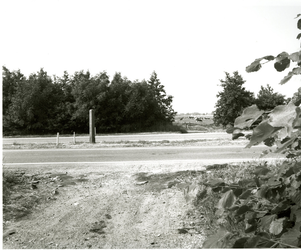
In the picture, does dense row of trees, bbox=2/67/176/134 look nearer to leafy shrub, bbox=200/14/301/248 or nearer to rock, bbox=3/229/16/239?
rock, bbox=3/229/16/239

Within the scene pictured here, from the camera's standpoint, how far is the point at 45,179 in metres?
4.81

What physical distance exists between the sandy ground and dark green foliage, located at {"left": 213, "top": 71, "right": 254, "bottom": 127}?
10989 millimetres

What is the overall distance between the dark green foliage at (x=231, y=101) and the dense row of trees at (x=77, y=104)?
702 centimetres

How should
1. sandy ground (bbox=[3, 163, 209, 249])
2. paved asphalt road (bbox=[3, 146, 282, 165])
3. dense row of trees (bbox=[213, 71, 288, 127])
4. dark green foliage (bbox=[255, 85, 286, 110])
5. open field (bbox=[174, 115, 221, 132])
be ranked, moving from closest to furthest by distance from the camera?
dark green foliage (bbox=[255, 85, 286, 110]) < sandy ground (bbox=[3, 163, 209, 249]) < paved asphalt road (bbox=[3, 146, 282, 165]) < dense row of trees (bbox=[213, 71, 288, 127]) < open field (bbox=[174, 115, 221, 132])

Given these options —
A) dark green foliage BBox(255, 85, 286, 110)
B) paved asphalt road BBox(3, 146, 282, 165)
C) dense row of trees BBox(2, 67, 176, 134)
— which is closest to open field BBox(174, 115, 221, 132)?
dense row of trees BBox(2, 67, 176, 134)

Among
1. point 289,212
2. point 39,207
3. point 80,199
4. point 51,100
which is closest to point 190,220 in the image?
point 80,199

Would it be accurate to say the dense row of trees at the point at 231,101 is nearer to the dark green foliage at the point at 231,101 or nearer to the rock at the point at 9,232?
the dark green foliage at the point at 231,101

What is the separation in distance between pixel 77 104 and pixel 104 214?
1977 cm

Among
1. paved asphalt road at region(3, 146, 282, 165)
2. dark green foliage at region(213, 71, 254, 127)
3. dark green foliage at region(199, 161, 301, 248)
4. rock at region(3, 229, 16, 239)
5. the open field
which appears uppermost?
dark green foliage at region(213, 71, 254, 127)

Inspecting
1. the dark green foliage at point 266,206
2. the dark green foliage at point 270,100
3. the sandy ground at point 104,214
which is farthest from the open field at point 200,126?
the dark green foliage at point 266,206

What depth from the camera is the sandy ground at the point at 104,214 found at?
9.09 feet

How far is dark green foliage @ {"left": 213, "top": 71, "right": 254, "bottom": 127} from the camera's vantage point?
15118 mm

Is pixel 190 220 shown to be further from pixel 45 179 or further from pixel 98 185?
pixel 45 179

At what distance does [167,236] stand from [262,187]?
2167 mm
